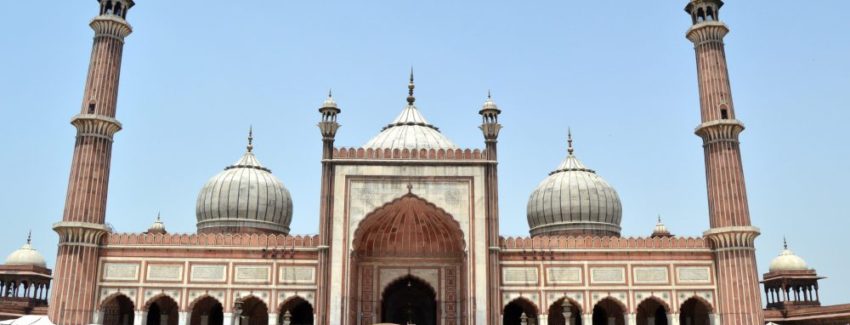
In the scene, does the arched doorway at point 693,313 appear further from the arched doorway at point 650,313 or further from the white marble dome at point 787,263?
the white marble dome at point 787,263

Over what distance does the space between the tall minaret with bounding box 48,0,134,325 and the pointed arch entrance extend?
7.17m

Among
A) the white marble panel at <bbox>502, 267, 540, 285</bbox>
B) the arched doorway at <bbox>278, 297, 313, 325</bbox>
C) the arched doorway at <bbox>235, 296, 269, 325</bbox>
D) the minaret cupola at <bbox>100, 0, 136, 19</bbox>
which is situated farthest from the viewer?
the minaret cupola at <bbox>100, 0, 136, 19</bbox>

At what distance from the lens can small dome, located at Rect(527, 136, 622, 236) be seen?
25672 millimetres

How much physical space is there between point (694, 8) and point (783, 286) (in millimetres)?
10700

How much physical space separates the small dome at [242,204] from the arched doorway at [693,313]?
13.1m

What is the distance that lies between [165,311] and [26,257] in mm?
7988

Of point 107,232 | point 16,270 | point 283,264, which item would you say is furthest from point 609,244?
point 16,270

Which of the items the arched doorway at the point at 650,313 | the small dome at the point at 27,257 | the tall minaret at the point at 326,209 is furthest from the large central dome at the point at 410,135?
the small dome at the point at 27,257

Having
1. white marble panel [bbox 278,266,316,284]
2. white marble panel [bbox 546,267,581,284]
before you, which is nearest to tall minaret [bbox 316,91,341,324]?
white marble panel [bbox 278,266,316,284]

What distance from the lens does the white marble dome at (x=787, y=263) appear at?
27.5 metres

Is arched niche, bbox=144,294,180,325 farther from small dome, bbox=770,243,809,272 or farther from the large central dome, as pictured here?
small dome, bbox=770,243,809,272

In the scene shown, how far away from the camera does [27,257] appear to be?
27125 mm

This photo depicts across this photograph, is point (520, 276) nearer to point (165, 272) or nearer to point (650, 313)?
point (650, 313)

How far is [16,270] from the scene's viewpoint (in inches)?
1040
